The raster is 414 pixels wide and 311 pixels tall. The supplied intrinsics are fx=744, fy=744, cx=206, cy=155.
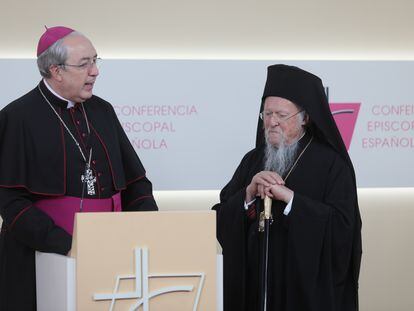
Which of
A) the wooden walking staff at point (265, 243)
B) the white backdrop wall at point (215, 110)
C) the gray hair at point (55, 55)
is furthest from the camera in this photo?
the white backdrop wall at point (215, 110)

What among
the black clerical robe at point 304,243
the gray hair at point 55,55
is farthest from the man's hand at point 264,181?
the gray hair at point 55,55

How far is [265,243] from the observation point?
3537 mm

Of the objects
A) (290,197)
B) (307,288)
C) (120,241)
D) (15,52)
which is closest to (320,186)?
(290,197)

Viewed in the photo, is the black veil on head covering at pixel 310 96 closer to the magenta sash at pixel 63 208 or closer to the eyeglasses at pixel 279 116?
the eyeglasses at pixel 279 116

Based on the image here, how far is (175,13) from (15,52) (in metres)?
1.17

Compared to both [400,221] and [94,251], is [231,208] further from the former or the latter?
[400,221]

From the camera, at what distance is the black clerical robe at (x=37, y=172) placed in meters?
3.10

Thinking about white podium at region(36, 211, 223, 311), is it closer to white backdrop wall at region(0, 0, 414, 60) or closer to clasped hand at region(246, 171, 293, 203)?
clasped hand at region(246, 171, 293, 203)

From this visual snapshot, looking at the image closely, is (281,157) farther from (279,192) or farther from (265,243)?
(265,243)

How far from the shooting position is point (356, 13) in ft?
18.4

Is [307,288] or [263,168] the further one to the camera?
[263,168]

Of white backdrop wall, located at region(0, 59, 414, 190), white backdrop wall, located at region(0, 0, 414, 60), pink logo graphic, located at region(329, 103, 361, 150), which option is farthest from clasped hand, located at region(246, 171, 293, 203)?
A: white backdrop wall, located at region(0, 0, 414, 60)

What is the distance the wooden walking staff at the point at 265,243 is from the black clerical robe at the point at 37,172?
528 millimetres

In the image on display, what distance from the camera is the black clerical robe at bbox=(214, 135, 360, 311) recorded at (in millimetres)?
3568
